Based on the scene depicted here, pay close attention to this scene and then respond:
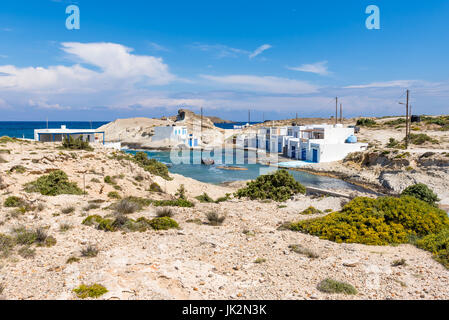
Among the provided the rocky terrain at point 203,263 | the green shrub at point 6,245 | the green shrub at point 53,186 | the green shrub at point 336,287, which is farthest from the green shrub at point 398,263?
the green shrub at point 53,186

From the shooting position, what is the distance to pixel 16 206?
13.1m

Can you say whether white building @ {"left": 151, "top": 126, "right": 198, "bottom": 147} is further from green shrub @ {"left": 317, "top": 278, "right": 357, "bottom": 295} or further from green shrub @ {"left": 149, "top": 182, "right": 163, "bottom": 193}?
green shrub @ {"left": 317, "top": 278, "right": 357, "bottom": 295}

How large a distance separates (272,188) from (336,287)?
45.9 ft

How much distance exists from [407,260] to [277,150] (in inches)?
2344

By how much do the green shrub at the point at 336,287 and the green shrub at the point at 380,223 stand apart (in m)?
3.55

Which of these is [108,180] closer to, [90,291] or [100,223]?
[100,223]

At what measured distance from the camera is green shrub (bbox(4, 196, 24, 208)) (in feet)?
42.9

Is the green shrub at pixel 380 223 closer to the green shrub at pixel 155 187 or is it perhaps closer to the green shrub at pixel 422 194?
the green shrub at pixel 422 194

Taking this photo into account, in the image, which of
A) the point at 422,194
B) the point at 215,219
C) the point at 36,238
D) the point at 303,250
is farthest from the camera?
the point at 422,194

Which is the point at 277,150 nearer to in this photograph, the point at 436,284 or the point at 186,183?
the point at 186,183

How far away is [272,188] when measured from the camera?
2048 cm

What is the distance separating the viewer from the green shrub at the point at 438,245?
8.22 metres

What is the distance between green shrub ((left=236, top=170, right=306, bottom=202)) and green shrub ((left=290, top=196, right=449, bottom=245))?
792 cm

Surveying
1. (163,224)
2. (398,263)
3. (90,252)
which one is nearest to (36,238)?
(90,252)
